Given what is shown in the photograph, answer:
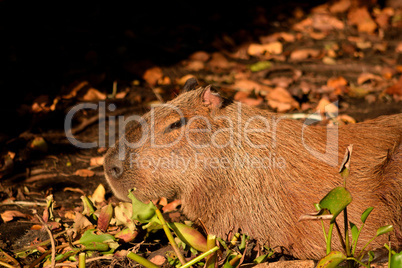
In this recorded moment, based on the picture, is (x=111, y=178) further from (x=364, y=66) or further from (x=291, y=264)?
(x=364, y=66)

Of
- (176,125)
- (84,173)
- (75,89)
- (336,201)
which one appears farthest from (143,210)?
(75,89)

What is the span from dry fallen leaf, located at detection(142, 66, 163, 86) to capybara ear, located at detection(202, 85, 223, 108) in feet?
6.82

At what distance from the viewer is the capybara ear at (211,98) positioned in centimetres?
250

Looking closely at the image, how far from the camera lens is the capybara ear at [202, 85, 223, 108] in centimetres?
250

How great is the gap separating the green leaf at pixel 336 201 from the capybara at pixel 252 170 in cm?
60

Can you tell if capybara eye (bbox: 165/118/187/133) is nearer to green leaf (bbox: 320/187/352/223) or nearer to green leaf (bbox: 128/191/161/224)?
green leaf (bbox: 128/191/161/224)

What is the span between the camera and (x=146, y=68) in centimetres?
471

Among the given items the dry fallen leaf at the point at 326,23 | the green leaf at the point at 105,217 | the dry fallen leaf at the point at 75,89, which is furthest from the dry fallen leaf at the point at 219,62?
the green leaf at the point at 105,217

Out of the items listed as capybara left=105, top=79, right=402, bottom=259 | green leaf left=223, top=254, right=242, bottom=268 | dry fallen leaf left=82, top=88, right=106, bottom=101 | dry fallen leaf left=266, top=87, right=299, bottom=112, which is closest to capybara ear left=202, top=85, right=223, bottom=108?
capybara left=105, top=79, right=402, bottom=259

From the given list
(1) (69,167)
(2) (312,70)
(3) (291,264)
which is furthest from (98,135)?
(2) (312,70)

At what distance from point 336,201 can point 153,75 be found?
318cm

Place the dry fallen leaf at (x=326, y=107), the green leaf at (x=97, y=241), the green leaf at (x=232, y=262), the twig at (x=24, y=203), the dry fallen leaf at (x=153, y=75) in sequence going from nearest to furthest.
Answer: the green leaf at (x=232, y=262) → the green leaf at (x=97, y=241) → the twig at (x=24, y=203) → the dry fallen leaf at (x=326, y=107) → the dry fallen leaf at (x=153, y=75)

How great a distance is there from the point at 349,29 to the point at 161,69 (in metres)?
2.90

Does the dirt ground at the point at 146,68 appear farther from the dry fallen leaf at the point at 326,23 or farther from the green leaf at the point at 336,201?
the green leaf at the point at 336,201
